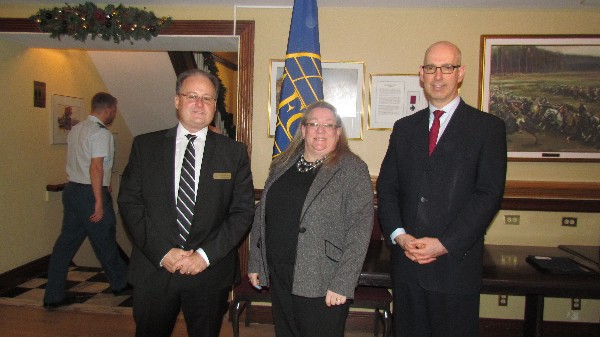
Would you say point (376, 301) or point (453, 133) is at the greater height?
point (453, 133)

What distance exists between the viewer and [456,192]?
6.00ft

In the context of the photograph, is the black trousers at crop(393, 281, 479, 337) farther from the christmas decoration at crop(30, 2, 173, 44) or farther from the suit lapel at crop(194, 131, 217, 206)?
the christmas decoration at crop(30, 2, 173, 44)

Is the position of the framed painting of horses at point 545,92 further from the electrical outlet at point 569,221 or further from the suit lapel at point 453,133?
the suit lapel at point 453,133

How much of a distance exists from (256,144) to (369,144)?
866 mm

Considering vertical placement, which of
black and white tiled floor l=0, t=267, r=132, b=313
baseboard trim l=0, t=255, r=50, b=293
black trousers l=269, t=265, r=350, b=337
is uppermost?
black trousers l=269, t=265, r=350, b=337

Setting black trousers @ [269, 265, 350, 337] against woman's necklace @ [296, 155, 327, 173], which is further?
woman's necklace @ [296, 155, 327, 173]

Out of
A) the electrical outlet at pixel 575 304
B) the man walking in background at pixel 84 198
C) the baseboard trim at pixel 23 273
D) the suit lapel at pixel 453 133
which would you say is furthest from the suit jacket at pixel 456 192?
the baseboard trim at pixel 23 273

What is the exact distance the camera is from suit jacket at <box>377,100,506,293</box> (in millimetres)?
1807

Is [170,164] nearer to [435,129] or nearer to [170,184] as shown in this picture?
[170,184]

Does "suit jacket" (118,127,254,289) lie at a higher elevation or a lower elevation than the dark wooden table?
higher

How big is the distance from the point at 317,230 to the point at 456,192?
605 millimetres

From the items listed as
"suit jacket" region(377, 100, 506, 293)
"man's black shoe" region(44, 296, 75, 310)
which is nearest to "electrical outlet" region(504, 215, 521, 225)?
"suit jacket" region(377, 100, 506, 293)

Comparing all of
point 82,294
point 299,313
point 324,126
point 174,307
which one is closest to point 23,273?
point 82,294

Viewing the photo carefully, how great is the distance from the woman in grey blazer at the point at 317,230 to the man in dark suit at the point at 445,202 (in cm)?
22
